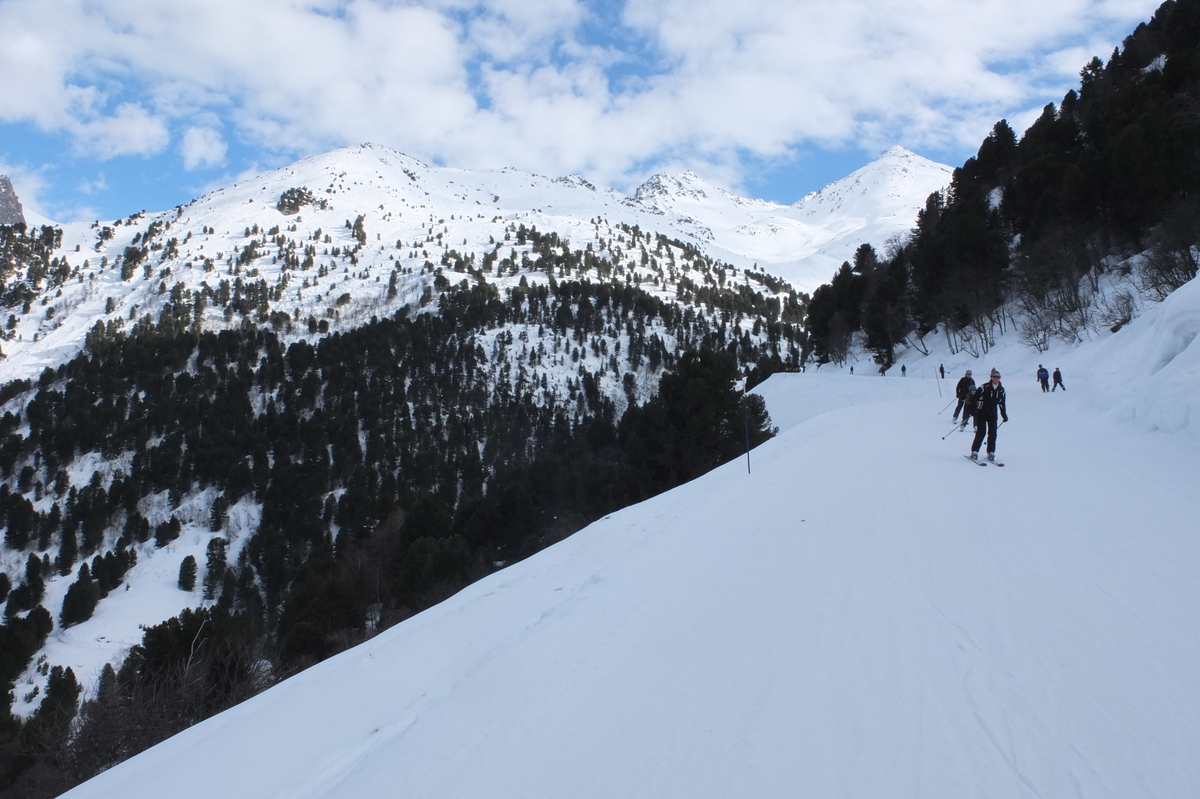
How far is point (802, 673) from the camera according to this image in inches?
143

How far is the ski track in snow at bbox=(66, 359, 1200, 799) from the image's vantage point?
2818 mm

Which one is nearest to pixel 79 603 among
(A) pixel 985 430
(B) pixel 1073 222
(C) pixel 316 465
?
(C) pixel 316 465

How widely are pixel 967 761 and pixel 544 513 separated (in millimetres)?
42676

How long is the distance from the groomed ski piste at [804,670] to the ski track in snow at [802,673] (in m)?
0.02

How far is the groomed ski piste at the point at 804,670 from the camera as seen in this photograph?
2.82 metres

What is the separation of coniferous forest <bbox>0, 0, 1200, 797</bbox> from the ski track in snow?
9.84 meters

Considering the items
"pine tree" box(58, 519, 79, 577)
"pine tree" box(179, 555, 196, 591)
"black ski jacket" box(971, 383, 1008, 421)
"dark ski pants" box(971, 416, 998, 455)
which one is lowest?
"pine tree" box(179, 555, 196, 591)

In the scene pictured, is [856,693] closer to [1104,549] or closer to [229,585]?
[1104,549]

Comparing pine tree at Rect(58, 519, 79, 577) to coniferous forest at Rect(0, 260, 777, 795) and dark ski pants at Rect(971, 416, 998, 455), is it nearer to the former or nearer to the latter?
coniferous forest at Rect(0, 260, 777, 795)

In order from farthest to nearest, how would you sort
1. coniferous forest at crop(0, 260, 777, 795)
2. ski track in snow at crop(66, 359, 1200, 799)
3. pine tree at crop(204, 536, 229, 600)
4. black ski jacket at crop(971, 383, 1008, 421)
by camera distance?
1. pine tree at crop(204, 536, 229, 600)
2. coniferous forest at crop(0, 260, 777, 795)
3. black ski jacket at crop(971, 383, 1008, 421)
4. ski track in snow at crop(66, 359, 1200, 799)

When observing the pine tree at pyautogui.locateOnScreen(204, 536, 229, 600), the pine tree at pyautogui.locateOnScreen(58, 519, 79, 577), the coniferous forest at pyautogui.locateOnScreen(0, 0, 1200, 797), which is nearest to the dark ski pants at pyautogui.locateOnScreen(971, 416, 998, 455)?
the coniferous forest at pyautogui.locateOnScreen(0, 0, 1200, 797)

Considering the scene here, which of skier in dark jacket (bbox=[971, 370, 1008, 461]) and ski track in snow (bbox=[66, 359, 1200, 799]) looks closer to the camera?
ski track in snow (bbox=[66, 359, 1200, 799])

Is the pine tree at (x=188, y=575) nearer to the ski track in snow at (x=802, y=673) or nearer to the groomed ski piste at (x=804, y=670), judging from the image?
the groomed ski piste at (x=804, y=670)

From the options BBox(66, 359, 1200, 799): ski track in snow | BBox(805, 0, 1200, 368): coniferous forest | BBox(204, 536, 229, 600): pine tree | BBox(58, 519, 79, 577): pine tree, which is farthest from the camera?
BBox(58, 519, 79, 577): pine tree
